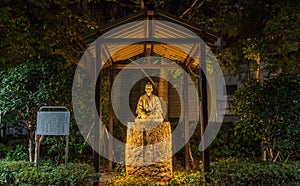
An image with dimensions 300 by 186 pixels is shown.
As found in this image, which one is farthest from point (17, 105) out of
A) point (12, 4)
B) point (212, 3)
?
point (212, 3)

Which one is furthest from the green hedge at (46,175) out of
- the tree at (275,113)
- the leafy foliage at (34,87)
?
the tree at (275,113)

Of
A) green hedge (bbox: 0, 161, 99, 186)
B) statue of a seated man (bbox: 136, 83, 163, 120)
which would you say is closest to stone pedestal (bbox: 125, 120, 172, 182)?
statue of a seated man (bbox: 136, 83, 163, 120)

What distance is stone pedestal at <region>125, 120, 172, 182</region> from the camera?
17.0 feet

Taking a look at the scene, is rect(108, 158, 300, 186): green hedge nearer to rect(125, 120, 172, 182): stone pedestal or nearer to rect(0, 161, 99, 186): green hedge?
rect(125, 120, 172, 182): stone pedestal

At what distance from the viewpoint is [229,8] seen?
7.35m

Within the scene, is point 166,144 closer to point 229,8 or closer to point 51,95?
point 51,95

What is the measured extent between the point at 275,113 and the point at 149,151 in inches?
92.6

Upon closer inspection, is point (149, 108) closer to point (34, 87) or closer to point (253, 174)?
point (34, 87)

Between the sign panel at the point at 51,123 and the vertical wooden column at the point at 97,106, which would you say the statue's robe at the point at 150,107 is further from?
the sign panel at the point at 51,123

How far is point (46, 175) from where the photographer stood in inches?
147

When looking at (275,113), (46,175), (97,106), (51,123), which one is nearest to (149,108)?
(97,106)

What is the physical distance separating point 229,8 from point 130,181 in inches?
207

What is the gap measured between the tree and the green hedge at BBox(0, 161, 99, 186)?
2.83 m

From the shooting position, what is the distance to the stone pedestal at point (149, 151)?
519 cm
